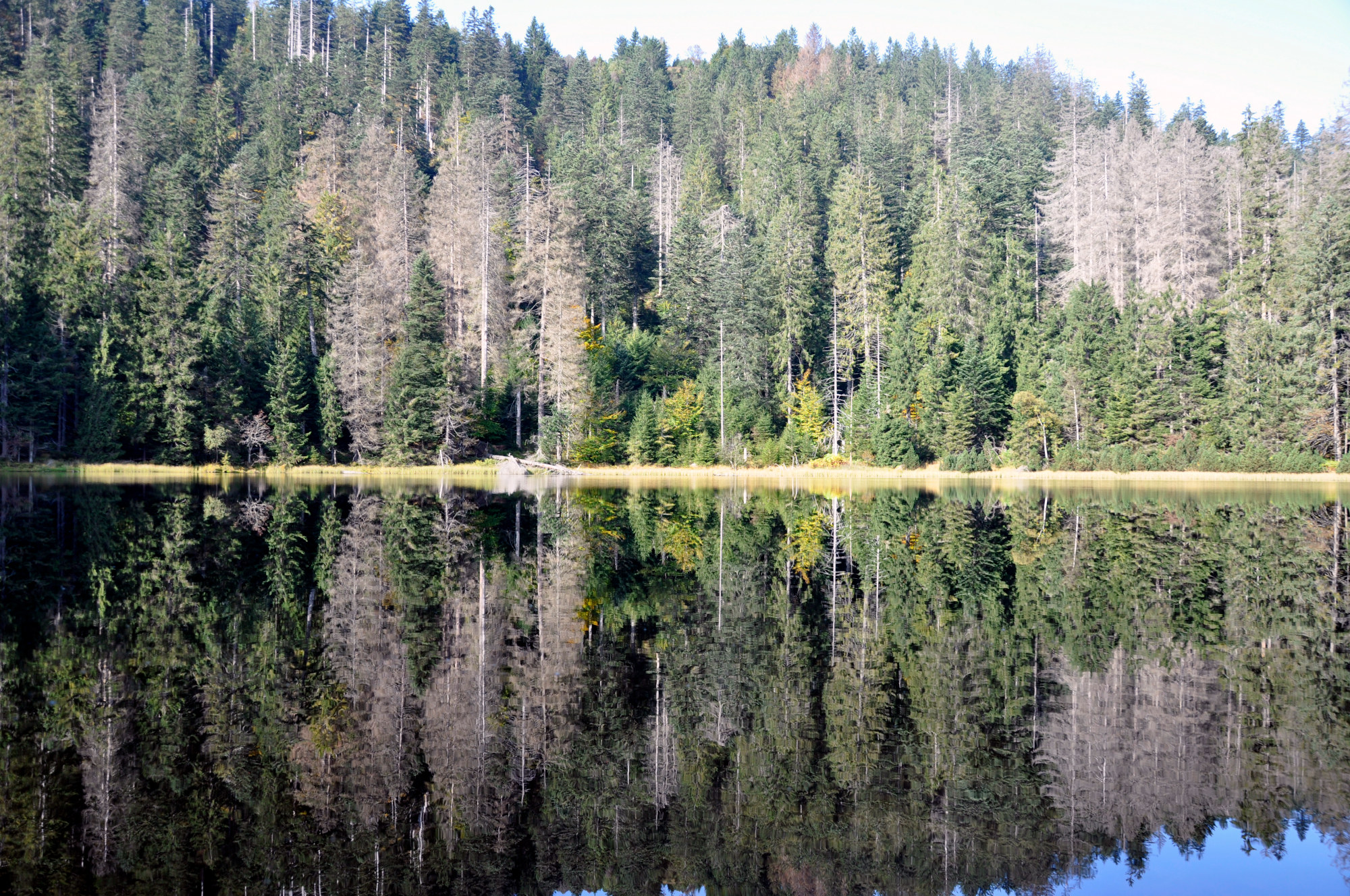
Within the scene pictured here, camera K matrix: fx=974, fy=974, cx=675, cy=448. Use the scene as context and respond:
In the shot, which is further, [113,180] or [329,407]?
[113,180]

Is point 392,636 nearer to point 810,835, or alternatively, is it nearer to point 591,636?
point 591,636

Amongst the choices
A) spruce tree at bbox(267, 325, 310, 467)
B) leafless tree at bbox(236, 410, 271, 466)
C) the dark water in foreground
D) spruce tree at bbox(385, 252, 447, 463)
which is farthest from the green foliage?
the dark water in foreground

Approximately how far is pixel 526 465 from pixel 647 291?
2436 centimetres

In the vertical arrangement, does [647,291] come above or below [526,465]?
above

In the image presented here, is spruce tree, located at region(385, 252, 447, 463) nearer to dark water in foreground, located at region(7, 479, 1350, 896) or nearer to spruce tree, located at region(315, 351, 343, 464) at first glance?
spruce tree, located at region(315, 351, 343, 464)

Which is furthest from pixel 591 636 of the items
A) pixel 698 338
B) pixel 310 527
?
pixel 698 338

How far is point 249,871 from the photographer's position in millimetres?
6516

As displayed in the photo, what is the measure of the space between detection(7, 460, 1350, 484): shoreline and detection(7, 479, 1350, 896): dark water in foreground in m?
34.5

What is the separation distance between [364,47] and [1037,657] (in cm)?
12321

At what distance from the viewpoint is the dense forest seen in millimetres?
53094

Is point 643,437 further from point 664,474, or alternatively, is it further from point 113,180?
point 113,180

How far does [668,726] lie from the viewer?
9.38m

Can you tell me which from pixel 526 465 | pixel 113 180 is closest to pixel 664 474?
pixel 526 465

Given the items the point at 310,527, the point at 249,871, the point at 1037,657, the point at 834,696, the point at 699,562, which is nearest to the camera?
the point at 249,871
